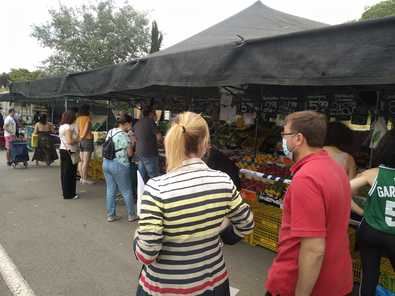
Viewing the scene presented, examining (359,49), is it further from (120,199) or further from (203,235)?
(120,199)

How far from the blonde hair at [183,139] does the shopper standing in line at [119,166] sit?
355 centimetres

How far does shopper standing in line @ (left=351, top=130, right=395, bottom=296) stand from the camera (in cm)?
238

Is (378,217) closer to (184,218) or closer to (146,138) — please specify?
(184,218)

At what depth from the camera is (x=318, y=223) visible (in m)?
1.56

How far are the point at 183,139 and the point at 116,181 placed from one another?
3832mm

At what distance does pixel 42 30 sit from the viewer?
79.5 feet

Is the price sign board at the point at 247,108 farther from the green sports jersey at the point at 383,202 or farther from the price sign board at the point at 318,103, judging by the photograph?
the green sports jersey at the point at 383,202

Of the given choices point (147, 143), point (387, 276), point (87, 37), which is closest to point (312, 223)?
point (387, 276)

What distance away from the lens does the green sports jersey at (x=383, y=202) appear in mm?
2371

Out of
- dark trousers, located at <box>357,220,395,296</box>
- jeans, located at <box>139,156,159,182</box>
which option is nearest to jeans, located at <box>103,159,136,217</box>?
jeans, located at <box>139,156,159,182</box>

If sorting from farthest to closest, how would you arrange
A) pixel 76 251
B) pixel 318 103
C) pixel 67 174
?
pixel 67 174 < pixel 318 103 < pixel 76 251

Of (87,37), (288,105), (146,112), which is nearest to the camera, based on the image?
(146,112)

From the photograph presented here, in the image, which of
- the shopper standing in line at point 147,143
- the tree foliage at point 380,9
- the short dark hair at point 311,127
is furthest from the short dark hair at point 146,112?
the tree foliage at point 380,9

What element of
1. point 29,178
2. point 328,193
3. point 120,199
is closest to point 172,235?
point 328,193
